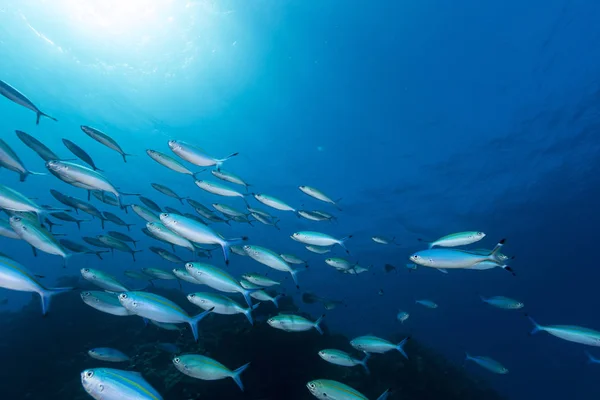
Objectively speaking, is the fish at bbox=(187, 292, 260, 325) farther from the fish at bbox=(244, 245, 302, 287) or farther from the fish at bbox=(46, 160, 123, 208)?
the fish at bbox=(46, 160, 123, 208)

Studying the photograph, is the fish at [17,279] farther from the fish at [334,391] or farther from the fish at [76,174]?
the fish at [334,391]

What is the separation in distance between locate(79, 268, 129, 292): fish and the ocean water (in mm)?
2832

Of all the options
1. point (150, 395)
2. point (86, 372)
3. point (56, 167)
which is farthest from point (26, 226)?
point (150, 395)

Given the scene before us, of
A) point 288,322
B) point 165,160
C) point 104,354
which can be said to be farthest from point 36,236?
point 288,322

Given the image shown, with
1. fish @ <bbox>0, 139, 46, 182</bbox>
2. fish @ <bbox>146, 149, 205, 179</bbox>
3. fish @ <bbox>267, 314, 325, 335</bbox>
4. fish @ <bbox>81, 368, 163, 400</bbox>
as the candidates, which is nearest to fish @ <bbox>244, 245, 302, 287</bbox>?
fish @ <bbox>267, 314, 325, 335</bbox>

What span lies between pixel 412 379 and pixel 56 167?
12764 millimetres

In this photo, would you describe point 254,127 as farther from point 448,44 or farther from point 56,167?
point 56,167

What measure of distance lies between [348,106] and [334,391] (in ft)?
53.8

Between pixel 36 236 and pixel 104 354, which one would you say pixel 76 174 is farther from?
pixel 104 354

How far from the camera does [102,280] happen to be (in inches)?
209

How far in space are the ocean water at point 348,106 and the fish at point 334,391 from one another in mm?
4245

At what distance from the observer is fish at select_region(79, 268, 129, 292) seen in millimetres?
5191

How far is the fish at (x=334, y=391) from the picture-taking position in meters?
4.21

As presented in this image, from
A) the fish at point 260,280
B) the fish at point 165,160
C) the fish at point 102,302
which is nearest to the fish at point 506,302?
the fish at point 260,280
